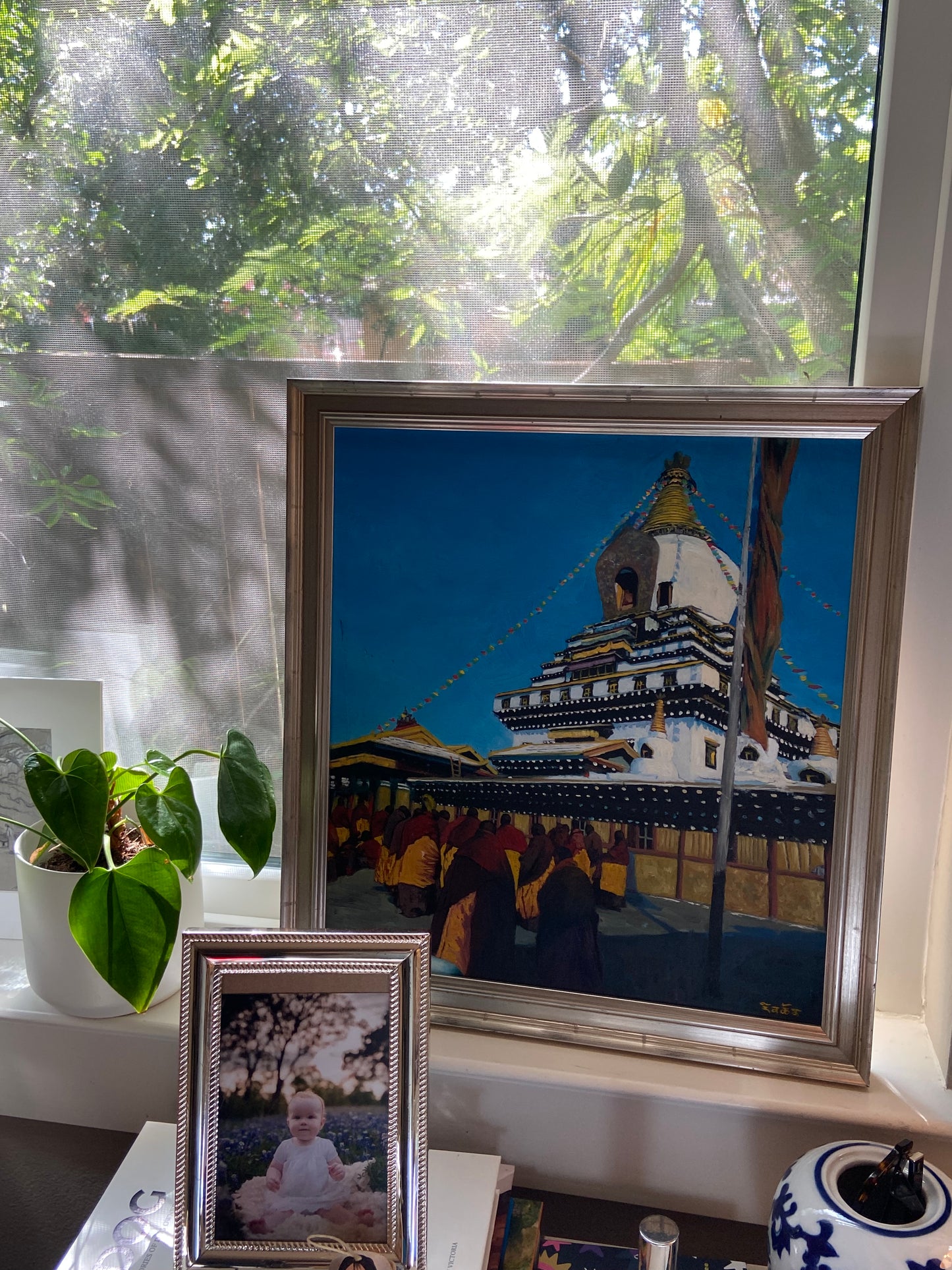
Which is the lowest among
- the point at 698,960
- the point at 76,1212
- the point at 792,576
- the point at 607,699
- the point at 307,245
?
the point at 76,1212

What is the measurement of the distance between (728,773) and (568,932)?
0.19 meters

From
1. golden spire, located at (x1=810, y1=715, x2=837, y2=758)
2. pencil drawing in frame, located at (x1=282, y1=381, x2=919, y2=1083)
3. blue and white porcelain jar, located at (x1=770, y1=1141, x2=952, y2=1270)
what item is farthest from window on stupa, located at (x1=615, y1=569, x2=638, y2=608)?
blue and white porcelain jar, located at (x1=770, y1=1141, x2=952, y2=1270)

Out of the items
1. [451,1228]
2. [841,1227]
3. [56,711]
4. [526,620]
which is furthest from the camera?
[56,711]

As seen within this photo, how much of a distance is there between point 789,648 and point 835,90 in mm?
445

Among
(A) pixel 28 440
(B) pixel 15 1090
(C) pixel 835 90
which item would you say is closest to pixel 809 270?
(C) pixel 835 90

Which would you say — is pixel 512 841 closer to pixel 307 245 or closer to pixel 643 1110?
pixel 643 1110

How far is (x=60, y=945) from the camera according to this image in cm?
82

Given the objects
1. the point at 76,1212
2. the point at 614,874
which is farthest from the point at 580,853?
the point at 76,1212

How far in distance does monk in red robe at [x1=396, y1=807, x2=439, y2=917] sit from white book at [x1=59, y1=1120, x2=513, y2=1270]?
20 cm

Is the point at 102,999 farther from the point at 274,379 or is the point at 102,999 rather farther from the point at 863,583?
the point at 863,583

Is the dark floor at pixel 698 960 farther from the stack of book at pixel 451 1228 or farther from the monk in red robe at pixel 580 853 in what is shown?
the stack of book at pixel 451 1228

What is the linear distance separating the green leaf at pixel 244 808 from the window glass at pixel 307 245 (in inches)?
5.8

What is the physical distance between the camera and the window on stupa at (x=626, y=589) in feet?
2.51
